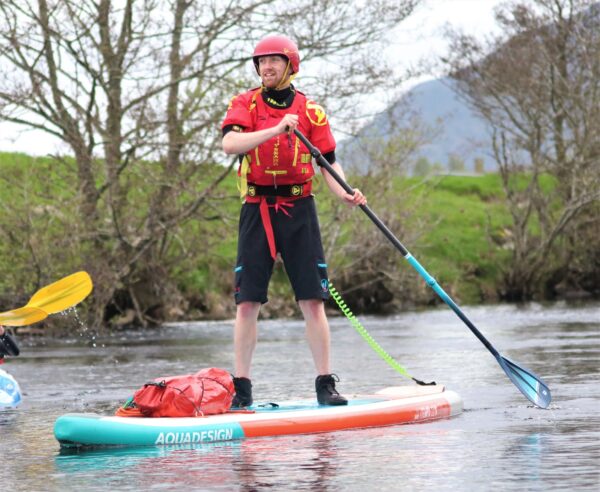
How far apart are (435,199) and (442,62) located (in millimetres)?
7270

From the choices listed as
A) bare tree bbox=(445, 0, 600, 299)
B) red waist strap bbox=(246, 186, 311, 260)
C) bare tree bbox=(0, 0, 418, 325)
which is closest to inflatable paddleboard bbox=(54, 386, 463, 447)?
red waist strap bbox=(246, 186, 311, 260)

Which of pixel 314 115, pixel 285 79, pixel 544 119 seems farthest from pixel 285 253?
pixel 544 119

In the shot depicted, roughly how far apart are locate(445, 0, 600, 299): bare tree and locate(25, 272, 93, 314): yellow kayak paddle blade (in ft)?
70.8

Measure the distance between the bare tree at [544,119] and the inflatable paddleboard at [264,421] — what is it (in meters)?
21.6

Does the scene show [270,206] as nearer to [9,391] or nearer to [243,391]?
[243,391]

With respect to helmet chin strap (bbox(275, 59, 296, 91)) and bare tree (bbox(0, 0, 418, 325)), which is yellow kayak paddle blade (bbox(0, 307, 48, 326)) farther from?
bare tree (bbox(0, 0, 418, 325))

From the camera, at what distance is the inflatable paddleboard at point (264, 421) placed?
651 centimetres

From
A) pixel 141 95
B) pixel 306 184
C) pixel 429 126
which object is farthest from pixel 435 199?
pixel 306 184

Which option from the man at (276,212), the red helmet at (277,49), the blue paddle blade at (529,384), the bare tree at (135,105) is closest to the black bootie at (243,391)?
the man at (276,212)

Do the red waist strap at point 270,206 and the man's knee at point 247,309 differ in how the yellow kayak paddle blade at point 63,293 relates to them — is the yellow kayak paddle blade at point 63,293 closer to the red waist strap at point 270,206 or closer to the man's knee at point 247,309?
the man's knee at point 247,309

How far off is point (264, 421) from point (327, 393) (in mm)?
729

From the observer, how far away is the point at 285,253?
7637 millimetres

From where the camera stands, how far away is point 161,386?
7.00 metres

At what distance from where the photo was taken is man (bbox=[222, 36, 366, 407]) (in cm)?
746
